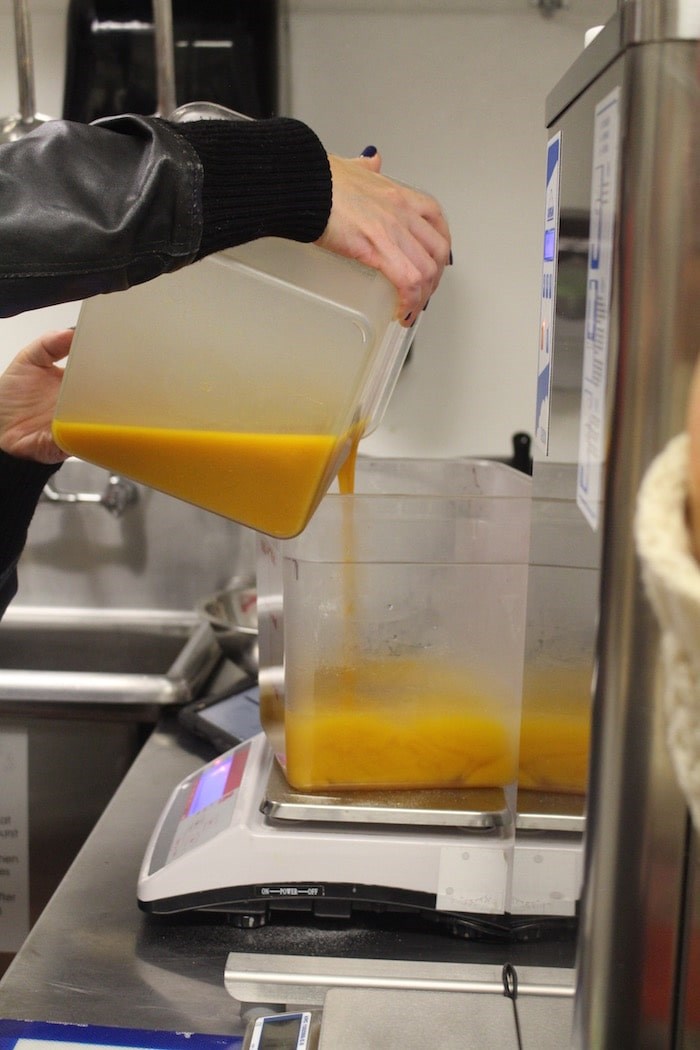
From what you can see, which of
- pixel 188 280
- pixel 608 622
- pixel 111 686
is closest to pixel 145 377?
pixel 188 280

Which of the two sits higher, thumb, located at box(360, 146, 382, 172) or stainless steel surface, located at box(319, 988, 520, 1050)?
thumb, located at box(360, 146, 382, 172)

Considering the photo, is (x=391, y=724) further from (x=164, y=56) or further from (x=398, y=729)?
(x=164, y=56)

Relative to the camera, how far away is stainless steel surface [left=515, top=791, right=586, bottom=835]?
0.55 metres

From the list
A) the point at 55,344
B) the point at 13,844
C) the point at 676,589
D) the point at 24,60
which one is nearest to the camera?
the point at 676,589

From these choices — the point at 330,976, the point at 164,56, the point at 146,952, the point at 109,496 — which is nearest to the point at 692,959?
the point at 330,976

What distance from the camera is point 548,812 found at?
63 cm

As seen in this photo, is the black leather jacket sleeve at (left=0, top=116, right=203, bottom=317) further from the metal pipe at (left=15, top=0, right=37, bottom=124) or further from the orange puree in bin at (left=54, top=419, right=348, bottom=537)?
the metal pipe at (left=15, top=0, right=37, bottom=124)

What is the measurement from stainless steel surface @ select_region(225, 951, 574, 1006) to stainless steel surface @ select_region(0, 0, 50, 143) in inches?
45.3

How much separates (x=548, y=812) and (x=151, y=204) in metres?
0.45

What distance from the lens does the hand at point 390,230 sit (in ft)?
2.21

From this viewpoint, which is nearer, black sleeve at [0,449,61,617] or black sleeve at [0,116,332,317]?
black sleeve at [0,116,332,317]

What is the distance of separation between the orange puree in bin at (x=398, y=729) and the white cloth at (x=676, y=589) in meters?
0.58

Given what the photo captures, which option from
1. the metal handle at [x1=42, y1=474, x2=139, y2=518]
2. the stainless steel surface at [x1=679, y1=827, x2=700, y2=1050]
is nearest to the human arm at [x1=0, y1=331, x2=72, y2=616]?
the metal handle at [x1=42, y1=474, x2=139, y2=518]

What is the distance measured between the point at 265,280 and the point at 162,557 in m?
1.35
